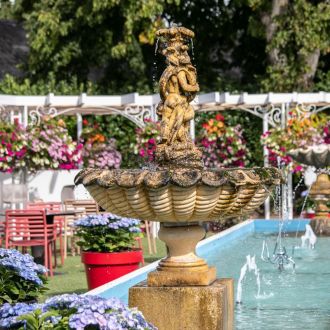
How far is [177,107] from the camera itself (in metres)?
5.61

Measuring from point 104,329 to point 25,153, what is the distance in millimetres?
9839

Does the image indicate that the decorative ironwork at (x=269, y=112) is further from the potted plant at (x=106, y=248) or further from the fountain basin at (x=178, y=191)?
the fountain basin at (x=178, y=191)

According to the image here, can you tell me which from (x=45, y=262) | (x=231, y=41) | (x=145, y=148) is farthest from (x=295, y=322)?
(x=231, y=41)

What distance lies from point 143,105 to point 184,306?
10.9m

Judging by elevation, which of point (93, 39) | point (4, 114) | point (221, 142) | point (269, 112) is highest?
point (93, 39)

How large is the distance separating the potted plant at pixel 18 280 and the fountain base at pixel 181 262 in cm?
66

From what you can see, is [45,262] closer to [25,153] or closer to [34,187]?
[25,153]

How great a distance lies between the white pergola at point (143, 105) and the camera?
15805 millimetres

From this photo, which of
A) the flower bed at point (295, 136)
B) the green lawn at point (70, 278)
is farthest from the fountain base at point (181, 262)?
the flower bed at point (295, 136)

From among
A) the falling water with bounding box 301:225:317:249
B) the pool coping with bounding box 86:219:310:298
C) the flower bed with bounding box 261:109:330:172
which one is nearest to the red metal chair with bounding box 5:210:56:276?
the pool coping with bounding box 86:219:310:298

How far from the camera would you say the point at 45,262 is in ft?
32.5

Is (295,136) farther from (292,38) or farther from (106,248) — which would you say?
(106,248)

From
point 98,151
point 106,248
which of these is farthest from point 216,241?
point 98,151

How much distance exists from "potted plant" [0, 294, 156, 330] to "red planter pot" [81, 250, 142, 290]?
3991 millimetres
